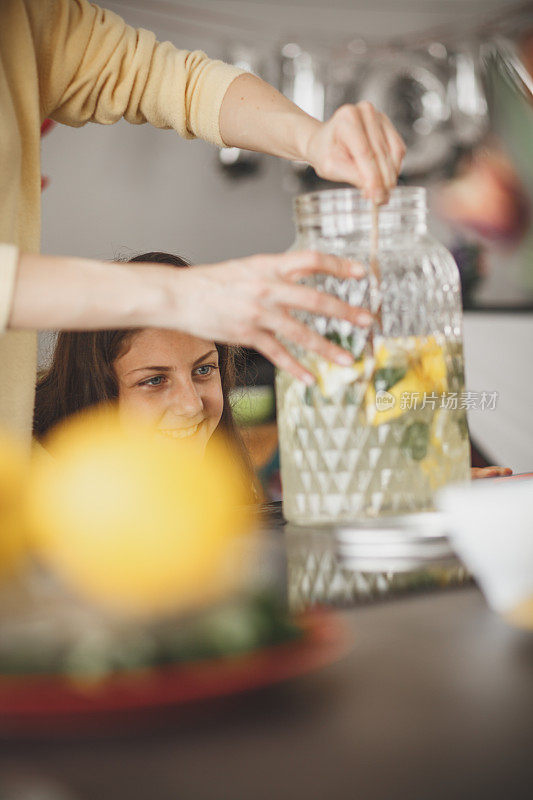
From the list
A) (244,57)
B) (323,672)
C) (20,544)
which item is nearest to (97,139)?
(244,57)

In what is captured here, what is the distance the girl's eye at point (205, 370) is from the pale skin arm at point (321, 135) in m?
0.62

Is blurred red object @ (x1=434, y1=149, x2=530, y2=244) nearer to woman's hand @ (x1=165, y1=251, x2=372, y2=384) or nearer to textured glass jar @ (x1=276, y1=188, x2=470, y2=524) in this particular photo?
textured glass jar @ (x1=276, y1=188, x2=470, y2=524)

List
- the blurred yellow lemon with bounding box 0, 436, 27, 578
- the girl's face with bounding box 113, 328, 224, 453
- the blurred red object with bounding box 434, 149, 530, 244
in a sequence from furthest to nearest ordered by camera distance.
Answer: the blurred red object with bounding box 434, 149, 530, 244 → the girl's face with bounding box 113, 328, 224, 453 → the blurred yellow lemon with bounding box 0, 436, 27, 578

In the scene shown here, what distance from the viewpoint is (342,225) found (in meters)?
0.91

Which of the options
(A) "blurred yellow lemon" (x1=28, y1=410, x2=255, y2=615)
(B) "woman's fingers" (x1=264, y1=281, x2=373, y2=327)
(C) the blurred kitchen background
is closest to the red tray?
(A) "blurred yellow lemon" (x1=28, y1=410, x2=255, y2=615)

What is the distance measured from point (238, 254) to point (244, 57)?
2.26 feet

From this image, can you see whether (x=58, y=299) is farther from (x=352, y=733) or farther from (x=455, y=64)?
(x=455, y=64)

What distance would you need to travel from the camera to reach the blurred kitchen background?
3.19m

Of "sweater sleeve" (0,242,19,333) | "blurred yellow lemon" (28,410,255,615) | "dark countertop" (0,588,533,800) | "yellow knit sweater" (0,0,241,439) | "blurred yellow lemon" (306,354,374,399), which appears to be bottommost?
"dark countertop" (0,588,533,800)

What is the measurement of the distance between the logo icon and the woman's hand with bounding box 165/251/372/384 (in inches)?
3.3

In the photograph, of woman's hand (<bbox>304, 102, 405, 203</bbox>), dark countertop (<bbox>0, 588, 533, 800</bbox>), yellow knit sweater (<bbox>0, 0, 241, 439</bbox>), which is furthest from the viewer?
yellow knit sweater (<bbox>0, 0, 241, 439</bbox>)

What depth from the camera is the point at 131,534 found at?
675mm

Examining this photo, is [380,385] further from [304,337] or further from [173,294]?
[173,294]

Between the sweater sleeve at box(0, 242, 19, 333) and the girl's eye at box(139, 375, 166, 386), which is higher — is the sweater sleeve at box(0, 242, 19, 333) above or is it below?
above
